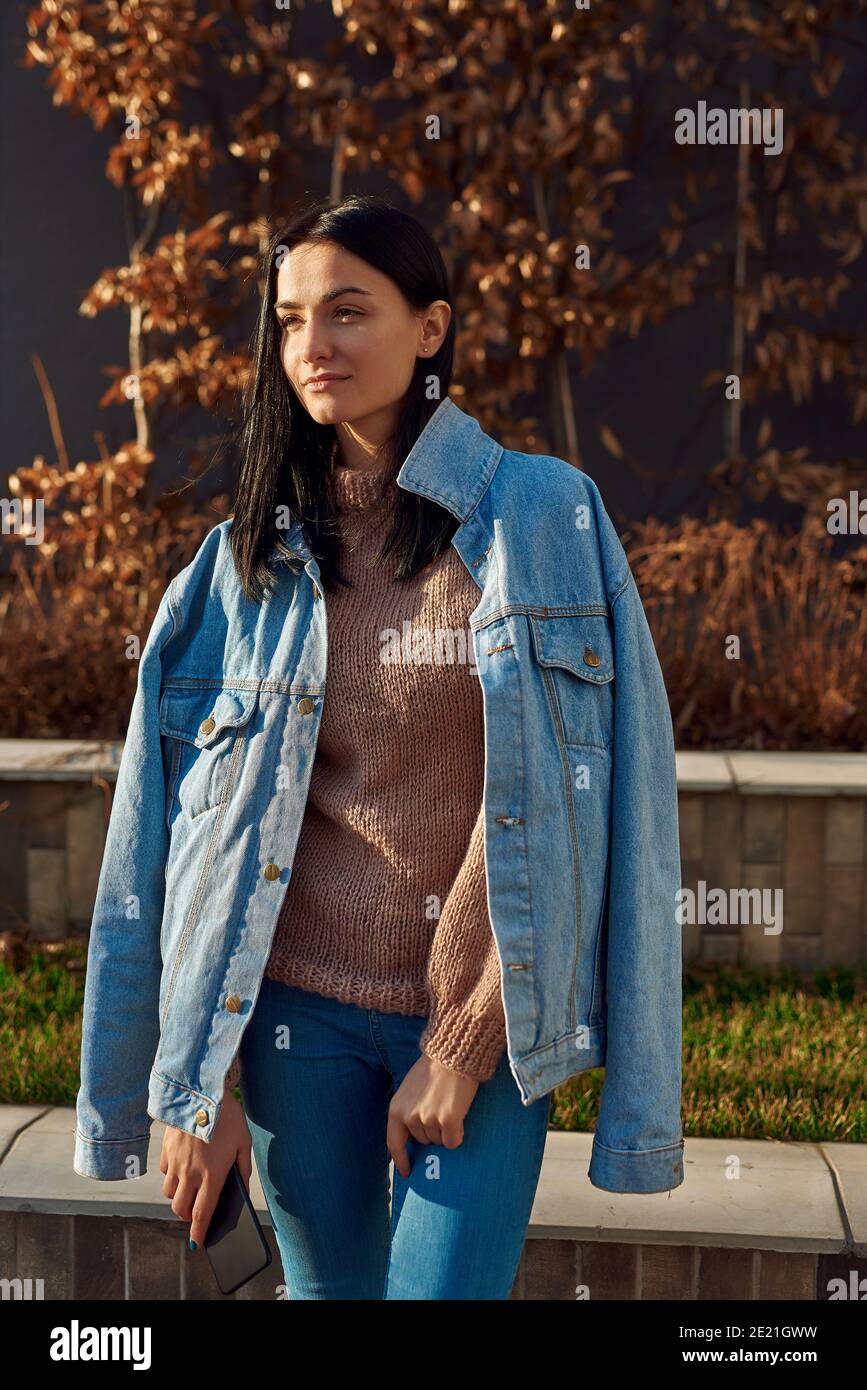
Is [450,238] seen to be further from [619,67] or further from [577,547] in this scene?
[577,547]

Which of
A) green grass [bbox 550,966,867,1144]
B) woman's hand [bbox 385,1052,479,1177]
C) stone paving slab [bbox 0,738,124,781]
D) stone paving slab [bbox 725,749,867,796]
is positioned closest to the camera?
woman's hand [bbox 385,1052,479,1177]

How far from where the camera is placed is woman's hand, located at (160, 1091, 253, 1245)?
5.77ft

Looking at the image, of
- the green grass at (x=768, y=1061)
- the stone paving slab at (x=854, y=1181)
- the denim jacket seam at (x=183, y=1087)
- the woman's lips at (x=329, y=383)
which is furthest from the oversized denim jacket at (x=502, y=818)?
the green grass at (x=768, y=1061)

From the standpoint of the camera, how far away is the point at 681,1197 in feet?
8.27

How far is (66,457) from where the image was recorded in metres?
6.12

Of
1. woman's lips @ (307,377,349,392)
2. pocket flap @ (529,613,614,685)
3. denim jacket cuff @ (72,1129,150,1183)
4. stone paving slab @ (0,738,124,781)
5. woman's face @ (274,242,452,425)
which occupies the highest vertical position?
woman's face @ (274,242,452,425)

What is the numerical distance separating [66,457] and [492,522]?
15.5 ft

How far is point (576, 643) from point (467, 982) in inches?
16.5

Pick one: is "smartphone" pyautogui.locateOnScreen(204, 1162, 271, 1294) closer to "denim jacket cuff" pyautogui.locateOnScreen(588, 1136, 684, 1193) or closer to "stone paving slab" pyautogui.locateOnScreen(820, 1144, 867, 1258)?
"denim jacket cuff" pyautogui.locateOnScreen(588, 1136, 684, 1193)

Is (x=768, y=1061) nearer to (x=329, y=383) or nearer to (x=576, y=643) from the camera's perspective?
(x=576, y=643)

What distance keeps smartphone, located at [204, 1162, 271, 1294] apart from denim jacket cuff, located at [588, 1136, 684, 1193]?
412 mm

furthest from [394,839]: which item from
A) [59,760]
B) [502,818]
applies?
[59,760]

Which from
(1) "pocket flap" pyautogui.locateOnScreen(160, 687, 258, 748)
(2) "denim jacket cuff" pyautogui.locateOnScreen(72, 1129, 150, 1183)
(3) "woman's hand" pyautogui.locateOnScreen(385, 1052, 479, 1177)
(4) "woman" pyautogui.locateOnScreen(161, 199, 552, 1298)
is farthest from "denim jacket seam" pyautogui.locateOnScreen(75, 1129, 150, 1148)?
(1) "pocket flap" pyautogui.locateOnScreen(160, 687, 258, 748)
